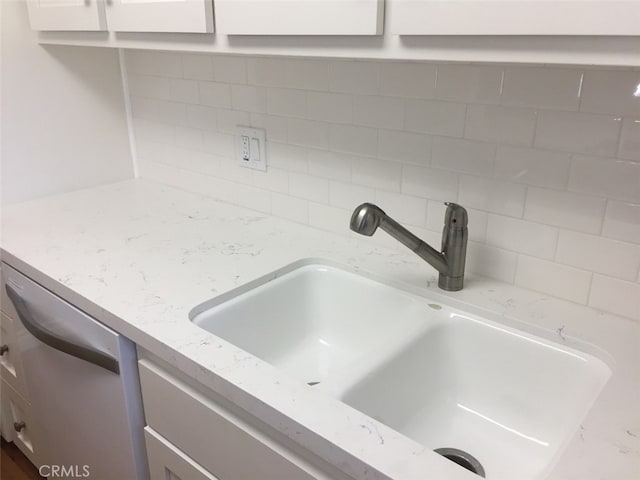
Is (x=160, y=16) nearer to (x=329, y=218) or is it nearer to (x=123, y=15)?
(x=123, y=15)

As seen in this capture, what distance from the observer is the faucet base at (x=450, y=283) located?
1.09 meters

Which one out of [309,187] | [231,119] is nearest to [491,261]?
[309,187]

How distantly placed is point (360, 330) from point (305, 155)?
504 millimetres

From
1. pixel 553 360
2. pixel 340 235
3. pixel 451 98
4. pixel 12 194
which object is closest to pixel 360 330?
pixel 340 235

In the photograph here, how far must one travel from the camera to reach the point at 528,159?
1.02 metres

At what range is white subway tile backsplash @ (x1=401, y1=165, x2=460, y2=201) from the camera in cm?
114

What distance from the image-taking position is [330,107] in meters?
1.30

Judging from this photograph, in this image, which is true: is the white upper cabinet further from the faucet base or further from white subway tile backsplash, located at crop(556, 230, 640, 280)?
white subway tile backsplash, located at crop(556, 230, 640, 280)

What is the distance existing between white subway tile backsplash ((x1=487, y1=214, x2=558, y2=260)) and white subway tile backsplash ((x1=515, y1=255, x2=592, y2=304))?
0.02m

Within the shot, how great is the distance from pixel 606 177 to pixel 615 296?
0.76ft

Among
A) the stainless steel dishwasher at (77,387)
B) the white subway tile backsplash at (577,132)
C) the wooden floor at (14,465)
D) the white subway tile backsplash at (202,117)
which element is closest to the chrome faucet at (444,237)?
the white subway tile backsplash at (577,132)

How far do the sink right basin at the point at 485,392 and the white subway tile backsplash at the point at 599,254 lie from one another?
18 cm

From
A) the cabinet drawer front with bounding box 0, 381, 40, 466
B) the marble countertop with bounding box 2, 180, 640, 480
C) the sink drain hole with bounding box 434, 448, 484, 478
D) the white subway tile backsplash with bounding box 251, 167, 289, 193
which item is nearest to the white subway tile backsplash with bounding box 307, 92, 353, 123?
the white subway tile backsplash with bounding box 251, 167, 289, 193
